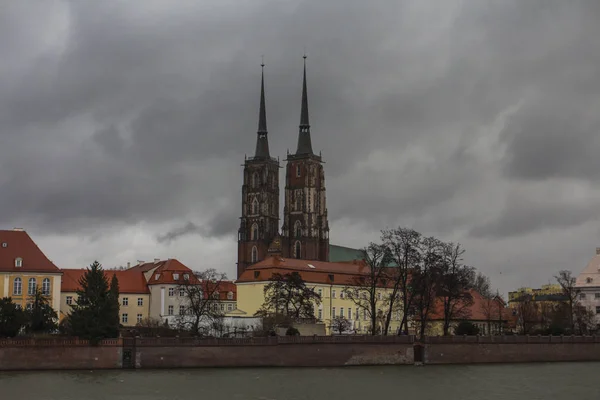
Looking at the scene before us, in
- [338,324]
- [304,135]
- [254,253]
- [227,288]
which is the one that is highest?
[304,135]

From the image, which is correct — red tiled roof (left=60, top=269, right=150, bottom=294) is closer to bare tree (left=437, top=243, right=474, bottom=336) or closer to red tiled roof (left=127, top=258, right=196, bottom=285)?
red tiled roof (left=127, top=258, right=196, bottom=285)

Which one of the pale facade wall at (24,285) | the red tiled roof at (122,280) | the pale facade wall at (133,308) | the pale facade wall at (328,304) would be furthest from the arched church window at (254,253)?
→ the pale facade wall at (24,285)

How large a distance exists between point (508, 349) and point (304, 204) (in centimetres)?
8896

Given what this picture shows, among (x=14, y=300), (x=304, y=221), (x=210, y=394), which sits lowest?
(x=210, y=394)

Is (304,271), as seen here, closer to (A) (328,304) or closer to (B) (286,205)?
(A) (328,304)

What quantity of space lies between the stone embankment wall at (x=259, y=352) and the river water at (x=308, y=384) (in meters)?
2.23

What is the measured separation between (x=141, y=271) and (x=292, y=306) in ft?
94.1

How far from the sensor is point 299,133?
185000 millimetres

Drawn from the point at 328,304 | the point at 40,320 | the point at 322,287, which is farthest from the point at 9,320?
the point at 328,304

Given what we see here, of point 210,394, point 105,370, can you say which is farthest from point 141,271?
point 210,394

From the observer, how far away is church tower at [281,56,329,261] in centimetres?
17725

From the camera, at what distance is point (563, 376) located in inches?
3004

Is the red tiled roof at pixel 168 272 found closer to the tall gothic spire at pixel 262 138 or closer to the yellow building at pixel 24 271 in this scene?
the yellow building at pixel 24 271

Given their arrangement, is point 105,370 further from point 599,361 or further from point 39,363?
point 599,361
